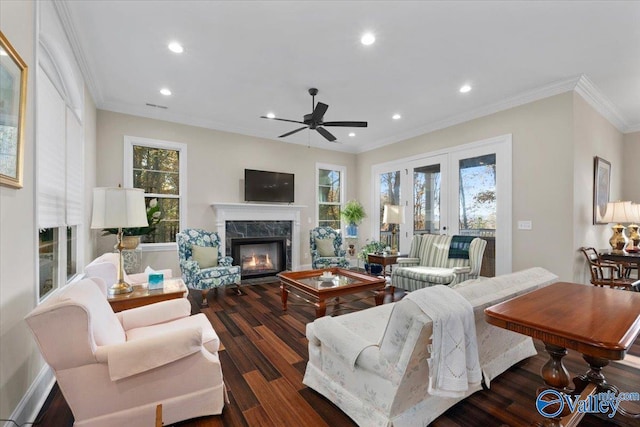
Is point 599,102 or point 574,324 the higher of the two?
point 599,102

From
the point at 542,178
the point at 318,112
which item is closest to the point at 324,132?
the point at 318,112

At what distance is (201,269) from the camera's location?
412cm

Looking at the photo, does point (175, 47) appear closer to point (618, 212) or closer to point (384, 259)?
point (384, 259)

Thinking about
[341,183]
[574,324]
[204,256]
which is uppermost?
[341,183]

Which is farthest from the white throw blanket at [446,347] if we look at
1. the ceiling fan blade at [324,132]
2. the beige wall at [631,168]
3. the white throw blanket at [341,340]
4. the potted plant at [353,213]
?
the beige wall at [631,168]

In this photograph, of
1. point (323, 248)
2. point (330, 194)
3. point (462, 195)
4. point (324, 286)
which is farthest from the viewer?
point (330, 194)

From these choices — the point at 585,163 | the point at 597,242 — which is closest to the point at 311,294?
the point at 585,163

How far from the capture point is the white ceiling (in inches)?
96.3

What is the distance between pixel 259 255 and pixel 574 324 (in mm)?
5015

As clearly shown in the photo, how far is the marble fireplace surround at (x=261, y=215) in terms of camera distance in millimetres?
5145

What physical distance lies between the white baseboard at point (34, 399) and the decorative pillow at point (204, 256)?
2248 mm

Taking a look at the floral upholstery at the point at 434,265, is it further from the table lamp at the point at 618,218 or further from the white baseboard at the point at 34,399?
the white baseboard at the point at 34,399

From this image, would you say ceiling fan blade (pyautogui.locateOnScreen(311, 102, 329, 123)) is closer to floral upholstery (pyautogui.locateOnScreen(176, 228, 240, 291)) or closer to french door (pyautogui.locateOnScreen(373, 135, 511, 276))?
floral upholstery (pyautogui.locateOnScreen(176, 228, 240, 291))

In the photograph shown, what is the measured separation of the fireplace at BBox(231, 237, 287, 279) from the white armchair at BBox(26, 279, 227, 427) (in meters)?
3.58
